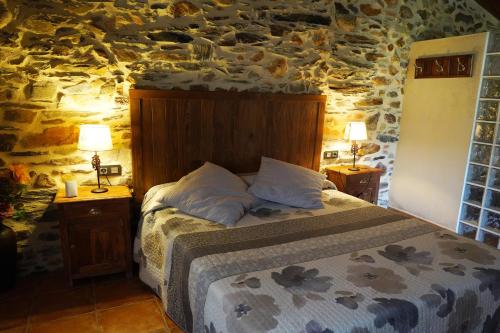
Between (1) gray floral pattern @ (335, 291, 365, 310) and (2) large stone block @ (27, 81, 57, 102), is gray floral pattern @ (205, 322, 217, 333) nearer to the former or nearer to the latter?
(1) gray floral pattern @ (335, 291, 365, 310)

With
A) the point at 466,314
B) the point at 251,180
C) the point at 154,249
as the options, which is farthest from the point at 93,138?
the point at 466,314

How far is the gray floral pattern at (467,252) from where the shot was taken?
79.5 inches

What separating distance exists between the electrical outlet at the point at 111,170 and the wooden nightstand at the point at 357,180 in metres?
2.15

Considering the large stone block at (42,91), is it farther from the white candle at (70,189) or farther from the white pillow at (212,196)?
the white pillow at (212,196)

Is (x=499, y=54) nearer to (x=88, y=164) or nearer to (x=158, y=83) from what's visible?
(x=158, y=83)

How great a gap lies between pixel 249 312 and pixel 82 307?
62.0 inches

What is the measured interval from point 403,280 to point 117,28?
8.51ft

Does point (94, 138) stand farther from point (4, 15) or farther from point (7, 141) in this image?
point (4, 15)

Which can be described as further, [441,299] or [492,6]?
[492,6]

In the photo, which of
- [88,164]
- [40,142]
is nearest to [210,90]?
[88,164]

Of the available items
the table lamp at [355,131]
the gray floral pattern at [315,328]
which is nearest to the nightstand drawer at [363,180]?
the table lamp at [355,131]

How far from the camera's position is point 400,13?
3.96 metres

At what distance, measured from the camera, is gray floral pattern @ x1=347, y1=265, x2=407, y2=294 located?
170 centimetres

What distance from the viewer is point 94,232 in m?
2.66
